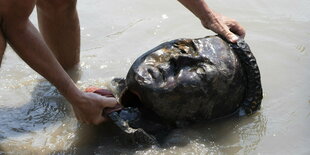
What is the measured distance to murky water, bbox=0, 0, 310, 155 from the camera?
9.25 feet

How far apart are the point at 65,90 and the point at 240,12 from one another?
7.48 ft

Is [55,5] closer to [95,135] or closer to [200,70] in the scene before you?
[95,135]

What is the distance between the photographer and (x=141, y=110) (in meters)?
2.91

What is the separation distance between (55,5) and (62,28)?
0.67ft

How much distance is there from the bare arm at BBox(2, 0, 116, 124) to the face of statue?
13.2 inches

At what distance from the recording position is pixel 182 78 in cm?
279

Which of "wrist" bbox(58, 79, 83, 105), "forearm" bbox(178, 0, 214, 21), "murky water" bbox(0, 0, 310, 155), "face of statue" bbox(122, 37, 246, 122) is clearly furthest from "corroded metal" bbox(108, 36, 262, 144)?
"wrist" bbox(58, 79, 83, 105)

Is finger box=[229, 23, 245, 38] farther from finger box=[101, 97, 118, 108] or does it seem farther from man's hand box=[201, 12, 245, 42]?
finger box=[101, 97, 118, 108]

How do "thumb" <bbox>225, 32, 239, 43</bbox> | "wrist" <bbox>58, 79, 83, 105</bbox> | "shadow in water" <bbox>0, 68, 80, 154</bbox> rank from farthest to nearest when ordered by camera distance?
"thumb" <bbox>225, 32, 239, 43</bbox> → "shadow in water" <bbox>0, 68, 80, 154</bbox> → "wrist" <bbox>58, 79, 83, 105</bbox>

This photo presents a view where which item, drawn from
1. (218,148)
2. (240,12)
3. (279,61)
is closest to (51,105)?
(218,148)

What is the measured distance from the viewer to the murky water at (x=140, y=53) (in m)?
2.82

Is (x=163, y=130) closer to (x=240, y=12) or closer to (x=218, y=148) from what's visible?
(x=218, y=148)

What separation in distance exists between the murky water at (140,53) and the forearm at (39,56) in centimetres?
41

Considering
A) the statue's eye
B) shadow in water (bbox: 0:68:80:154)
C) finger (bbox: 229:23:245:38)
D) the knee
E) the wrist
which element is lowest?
shadow in water (bbox: 0:68:80:154)
